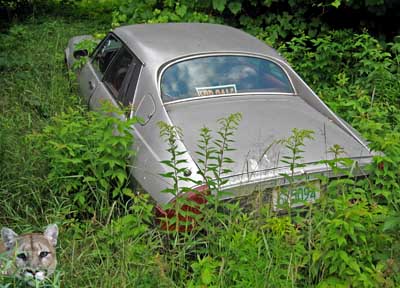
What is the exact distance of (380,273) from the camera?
3.91 meters

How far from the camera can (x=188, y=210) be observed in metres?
4.47

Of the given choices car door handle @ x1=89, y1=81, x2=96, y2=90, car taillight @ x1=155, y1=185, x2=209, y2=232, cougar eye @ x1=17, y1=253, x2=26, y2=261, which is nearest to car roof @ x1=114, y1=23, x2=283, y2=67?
car door handle @ x1=89, y1=81, x2=96, y2=90

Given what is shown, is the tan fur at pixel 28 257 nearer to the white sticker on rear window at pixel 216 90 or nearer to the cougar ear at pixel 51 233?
the cougar ear at pixel 51 233

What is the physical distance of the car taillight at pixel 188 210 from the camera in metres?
4.40

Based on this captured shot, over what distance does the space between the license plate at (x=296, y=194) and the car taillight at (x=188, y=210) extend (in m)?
0.51

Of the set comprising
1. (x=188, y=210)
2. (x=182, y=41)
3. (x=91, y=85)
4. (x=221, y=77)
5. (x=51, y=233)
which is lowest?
(x=91, y=85)

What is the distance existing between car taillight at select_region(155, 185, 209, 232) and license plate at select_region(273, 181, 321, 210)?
51 centimetres

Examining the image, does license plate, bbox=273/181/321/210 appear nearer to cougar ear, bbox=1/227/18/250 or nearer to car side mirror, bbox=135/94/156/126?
car side mirror, bbox=135/94/156/126

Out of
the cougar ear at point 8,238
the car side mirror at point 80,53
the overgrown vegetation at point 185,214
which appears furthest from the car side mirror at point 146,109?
the car side mirror at point 80,53

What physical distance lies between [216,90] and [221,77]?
0.18 meters

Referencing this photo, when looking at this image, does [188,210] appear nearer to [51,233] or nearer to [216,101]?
[51,233]

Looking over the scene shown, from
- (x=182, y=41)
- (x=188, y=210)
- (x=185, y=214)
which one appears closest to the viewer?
(x=185, y=214)

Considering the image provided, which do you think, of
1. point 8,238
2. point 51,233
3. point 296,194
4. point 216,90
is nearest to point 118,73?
point 216,90

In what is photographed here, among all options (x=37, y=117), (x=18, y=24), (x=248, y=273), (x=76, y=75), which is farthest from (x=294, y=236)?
(x=18, y=24)
